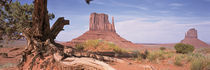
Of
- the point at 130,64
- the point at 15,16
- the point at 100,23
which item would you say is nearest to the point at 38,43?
the point at 130,64

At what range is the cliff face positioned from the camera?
363 ft

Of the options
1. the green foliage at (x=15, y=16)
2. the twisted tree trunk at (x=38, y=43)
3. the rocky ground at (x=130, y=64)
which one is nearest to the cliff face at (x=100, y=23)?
the green foliage at (x=15, y=16)

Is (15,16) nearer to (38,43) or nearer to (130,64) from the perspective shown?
(38,43)

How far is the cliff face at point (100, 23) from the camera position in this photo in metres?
111

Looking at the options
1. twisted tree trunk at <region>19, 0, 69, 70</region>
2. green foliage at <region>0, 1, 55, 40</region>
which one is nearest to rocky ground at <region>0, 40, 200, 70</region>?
twisted tree trunk at <region>19, 0, 69, 70</region>

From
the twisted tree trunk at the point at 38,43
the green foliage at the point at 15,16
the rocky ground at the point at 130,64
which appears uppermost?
the green foliage at the point at 15,16

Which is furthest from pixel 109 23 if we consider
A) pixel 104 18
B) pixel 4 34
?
pixel 4 34

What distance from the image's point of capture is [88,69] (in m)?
3.86

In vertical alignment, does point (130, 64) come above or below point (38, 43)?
below

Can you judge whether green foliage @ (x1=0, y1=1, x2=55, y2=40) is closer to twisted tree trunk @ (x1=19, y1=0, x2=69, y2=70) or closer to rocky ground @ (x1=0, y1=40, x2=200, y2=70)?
rocky ground @ (x1=0, y1=40, x2=200, y2=70)

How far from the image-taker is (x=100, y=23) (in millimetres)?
113875

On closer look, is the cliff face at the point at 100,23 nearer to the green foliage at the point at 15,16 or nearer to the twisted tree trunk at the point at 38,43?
the green foliage at the point at 15,16

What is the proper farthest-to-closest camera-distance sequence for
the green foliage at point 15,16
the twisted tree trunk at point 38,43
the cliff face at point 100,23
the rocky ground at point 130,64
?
the cliff face at point 100,23
the green foliage at point 15,16
the twisted tree trunk at point 38,43
the rocky ground at point 130,64

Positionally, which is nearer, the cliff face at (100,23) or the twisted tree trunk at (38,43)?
the twisted tree trunk at (38,43)
